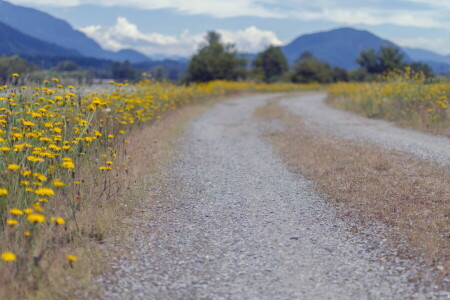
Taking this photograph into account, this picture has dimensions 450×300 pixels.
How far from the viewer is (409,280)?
3.37 meters

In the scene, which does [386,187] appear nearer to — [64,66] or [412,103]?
[64,66]

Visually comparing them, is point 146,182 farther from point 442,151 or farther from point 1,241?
point 442,151

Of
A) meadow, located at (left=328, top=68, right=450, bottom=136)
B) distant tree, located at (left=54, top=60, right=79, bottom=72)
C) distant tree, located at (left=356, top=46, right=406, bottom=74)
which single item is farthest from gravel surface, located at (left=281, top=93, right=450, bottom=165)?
distant tree, located at (left=356, top=46, right=406, bottom=74)

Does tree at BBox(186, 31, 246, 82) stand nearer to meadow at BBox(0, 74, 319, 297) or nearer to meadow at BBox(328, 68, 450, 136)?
meadow at BBox(328, 68, 450, 136)

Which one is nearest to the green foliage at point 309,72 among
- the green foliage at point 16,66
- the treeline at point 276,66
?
the treeline at point 276,66

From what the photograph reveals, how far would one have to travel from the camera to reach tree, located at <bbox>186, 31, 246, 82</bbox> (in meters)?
41.2

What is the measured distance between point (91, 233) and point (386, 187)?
378 centimetres

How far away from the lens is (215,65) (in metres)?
41.2

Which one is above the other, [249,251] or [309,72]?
[309,72]

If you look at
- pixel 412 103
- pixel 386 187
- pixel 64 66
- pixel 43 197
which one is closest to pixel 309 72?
pixel 412 103

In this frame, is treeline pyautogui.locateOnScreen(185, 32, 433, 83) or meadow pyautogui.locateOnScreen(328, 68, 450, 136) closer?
meadow pyautogui.locateOnScreen(328, 68, 450, 136)

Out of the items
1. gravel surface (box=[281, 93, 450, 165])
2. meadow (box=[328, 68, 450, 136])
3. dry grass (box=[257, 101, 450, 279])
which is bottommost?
dry grass (box=[257, 101, 450, 279])

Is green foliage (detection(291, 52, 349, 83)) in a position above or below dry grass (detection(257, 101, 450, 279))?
above

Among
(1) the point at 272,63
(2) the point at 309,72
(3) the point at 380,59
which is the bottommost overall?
(2) the point at 309,72
